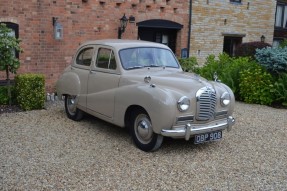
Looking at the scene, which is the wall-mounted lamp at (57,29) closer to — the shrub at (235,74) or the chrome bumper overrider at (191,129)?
the shrub at (235,74)

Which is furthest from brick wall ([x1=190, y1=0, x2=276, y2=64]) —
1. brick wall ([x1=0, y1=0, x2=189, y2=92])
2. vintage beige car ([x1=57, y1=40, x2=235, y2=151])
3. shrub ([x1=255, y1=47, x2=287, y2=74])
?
vintage beige car ([x1=57, y1=40, x2=235, y2=151])

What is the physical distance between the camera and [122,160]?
5023mm

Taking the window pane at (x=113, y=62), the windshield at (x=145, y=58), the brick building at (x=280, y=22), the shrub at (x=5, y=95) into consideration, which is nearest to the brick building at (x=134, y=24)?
the brick building at (x=280, y=22)

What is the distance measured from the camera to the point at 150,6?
11414mm

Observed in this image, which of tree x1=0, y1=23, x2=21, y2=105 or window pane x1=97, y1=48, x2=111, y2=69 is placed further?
tree x1=0, y1=23, x2=21, y2=105

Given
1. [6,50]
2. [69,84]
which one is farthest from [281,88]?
[6,50]

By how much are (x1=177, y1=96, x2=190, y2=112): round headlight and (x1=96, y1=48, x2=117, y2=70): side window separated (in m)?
1.55

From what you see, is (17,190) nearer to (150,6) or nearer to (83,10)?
(83,10)

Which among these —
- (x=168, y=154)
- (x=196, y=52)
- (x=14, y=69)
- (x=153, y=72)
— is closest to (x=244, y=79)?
(x=196, y=52)

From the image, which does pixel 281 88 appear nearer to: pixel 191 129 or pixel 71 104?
pixel 191 129

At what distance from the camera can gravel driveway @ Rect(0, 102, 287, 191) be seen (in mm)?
4301

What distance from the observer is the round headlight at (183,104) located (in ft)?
16.5

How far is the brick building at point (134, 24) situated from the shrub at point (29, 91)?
1.14 meters

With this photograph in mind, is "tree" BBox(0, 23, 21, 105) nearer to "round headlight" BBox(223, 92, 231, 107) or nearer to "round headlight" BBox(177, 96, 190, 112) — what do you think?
"round headlight" BBox(177, 96, 190, 112)
